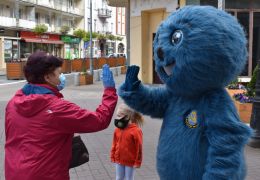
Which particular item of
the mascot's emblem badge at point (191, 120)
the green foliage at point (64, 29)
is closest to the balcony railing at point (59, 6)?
the green foliage at point (64, 29)

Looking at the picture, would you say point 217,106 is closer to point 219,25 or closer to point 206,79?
point 206,79

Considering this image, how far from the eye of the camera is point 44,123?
2.82m

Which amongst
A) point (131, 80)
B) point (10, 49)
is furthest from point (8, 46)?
point (131, 80)

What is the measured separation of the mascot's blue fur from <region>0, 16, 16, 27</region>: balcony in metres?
38.8

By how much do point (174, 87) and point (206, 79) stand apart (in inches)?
10.1

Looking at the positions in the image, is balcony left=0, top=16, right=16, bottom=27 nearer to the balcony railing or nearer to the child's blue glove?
the balcony railing

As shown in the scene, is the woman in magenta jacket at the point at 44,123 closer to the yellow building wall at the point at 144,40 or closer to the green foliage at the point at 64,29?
the yellow building wall at the point at 144,40

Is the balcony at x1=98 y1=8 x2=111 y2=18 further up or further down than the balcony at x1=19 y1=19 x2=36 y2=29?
further up

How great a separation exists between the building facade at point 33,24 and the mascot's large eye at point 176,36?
112 feet

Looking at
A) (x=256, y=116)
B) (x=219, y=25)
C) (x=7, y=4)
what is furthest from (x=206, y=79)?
(x=7, y=4)

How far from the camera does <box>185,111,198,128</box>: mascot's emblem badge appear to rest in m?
2.88

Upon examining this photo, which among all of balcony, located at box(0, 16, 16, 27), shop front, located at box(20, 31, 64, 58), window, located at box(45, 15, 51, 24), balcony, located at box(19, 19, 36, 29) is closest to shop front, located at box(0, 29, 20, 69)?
balcony, located at box(0, 16, 16, 27)

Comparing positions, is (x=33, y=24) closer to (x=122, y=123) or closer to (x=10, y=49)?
(x=10, y=49)

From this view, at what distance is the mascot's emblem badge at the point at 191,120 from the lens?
2879 mm
